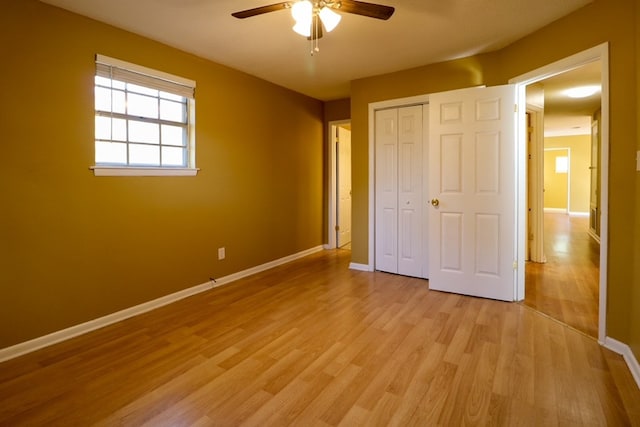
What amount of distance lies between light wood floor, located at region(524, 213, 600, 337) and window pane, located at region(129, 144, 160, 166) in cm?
381

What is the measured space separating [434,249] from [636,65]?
215 centimetres

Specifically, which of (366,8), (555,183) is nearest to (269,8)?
(366,8)

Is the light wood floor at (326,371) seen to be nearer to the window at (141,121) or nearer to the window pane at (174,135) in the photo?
the window at (141,121)

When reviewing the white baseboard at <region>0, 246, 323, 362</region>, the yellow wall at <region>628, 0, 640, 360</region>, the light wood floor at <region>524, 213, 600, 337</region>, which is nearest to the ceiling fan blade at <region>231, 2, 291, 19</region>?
the yellow wall at <region>628, 0, 640, 360</region>

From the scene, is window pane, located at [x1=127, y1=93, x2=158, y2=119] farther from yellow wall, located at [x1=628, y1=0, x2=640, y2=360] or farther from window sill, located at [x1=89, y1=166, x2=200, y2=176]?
yellow wall, located at [x1=628, y1=0, x2=640, y2=360]

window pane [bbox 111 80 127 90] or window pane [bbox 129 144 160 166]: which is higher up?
window pane [bbox 111 80 127 90]

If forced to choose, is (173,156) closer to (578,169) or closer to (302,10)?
(302,10)

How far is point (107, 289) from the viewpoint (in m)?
2.86

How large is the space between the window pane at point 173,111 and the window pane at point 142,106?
0.25 ft

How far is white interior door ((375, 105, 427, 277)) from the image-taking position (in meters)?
4.05

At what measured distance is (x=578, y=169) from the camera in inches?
410

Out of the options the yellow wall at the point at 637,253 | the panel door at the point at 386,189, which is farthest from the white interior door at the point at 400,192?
the yellow wall at the point at 637,253

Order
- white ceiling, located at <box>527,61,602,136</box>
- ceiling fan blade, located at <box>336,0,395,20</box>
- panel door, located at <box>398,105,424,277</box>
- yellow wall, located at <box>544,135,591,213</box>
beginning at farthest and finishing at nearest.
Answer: yellow wall, located at <box>544,135,591,213</box>, white ceiling, located at <box>527,61,602,136</box>, panel door, located at <box>398,105,424,277</box>, ceiling fan blade, located at <box>336,0,395,20</box>

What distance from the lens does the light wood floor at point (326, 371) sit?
1.73 meters
